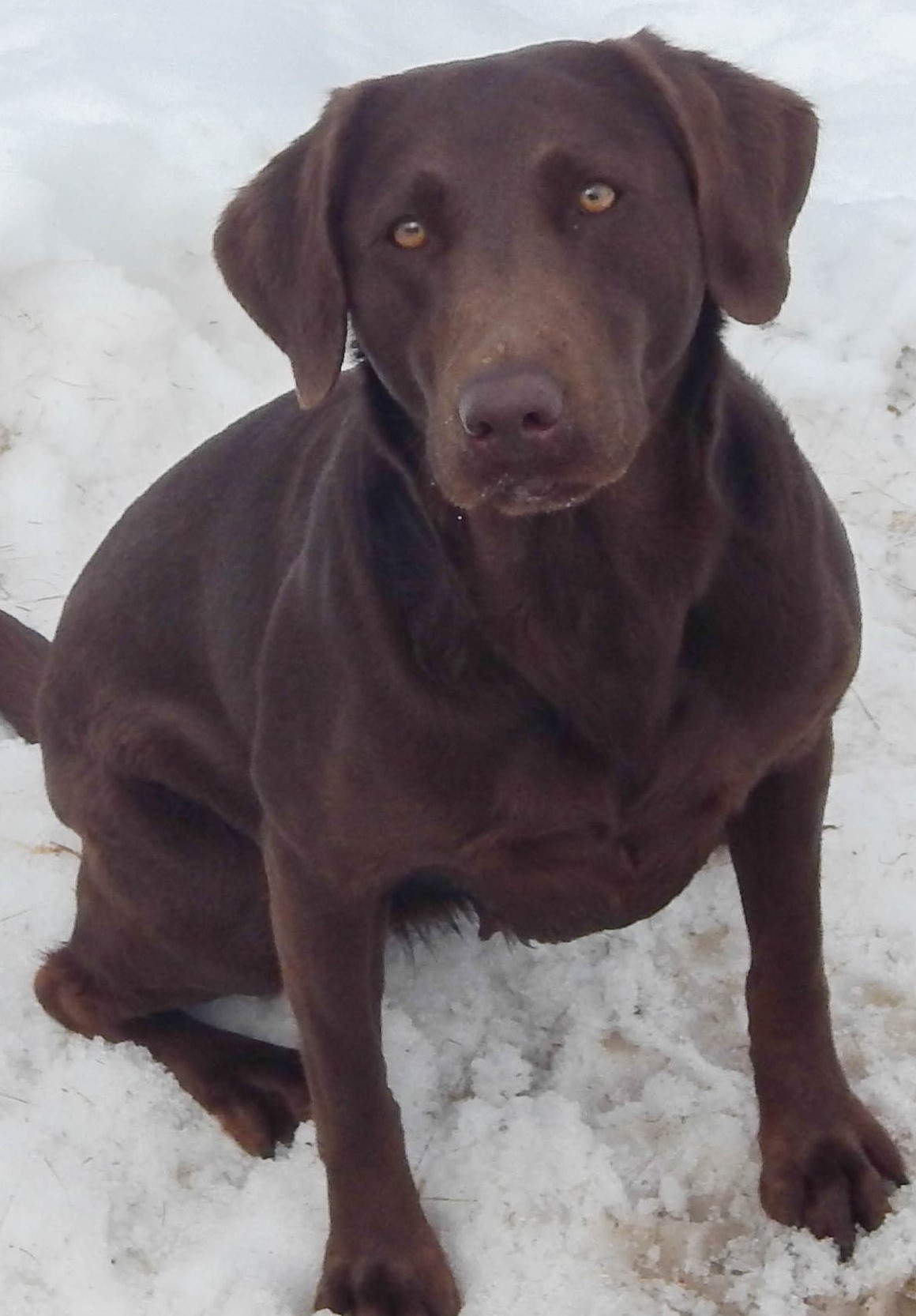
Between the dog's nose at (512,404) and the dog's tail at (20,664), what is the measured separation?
5.34ft

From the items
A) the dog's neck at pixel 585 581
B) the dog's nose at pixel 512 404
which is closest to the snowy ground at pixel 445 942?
the dog's neck at pixel 585 581

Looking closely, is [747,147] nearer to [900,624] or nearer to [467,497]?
[467,497]

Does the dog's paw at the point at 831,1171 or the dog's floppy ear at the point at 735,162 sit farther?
the dog's paw at the point at 831,1171

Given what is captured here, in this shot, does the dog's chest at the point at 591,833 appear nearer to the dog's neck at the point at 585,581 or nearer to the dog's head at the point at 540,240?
the dog's neck at the point at 585,581

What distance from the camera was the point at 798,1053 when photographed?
8.52 ft

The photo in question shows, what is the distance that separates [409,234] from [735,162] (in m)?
0.39

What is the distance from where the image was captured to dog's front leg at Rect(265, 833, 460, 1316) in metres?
2.42

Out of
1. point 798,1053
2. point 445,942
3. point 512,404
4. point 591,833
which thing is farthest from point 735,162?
point 445,942

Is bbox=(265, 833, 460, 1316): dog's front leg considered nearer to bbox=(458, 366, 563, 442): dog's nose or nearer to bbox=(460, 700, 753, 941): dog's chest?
bbox=(460, 700, 753, 941): dog's chest

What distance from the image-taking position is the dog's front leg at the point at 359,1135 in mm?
2422

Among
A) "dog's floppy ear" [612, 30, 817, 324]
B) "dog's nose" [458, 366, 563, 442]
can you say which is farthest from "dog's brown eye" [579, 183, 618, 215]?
"dog's nose" [458, 366, 563, 442]

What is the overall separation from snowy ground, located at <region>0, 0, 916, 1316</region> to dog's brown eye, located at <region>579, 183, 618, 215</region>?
4.75 ft

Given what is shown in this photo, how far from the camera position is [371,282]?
208 centimetres

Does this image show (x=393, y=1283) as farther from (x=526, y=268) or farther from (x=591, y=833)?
(x=526, y=268)
